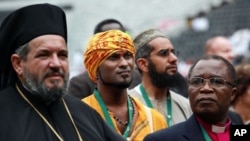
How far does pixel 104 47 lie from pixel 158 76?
877 mm

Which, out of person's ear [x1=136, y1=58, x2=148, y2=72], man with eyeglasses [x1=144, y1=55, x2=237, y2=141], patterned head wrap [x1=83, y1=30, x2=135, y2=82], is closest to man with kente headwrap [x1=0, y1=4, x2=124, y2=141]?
man with eyeglasses [x1=144, y1=55, x2=237, y2=141]

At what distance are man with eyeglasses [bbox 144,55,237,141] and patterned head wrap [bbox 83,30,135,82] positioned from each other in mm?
934

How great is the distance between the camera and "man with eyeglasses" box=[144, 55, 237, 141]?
700 centimetres

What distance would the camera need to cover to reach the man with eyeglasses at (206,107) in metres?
7.00

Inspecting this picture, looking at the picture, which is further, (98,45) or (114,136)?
(98,45)

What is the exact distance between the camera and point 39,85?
6336mm

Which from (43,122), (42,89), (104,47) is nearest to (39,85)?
(42,89)

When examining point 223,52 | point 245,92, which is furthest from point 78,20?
point 245,92

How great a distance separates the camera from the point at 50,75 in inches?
249

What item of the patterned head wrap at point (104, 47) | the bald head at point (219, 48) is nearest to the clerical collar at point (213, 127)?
the patterned head wrap at point (104, 47)

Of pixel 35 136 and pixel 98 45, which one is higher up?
pixel 98 45

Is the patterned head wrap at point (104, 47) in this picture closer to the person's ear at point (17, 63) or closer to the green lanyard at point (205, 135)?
the green lanyard at point (205, 135)

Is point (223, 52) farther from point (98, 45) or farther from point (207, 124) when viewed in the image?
point (207, 124)

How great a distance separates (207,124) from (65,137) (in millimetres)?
1221
